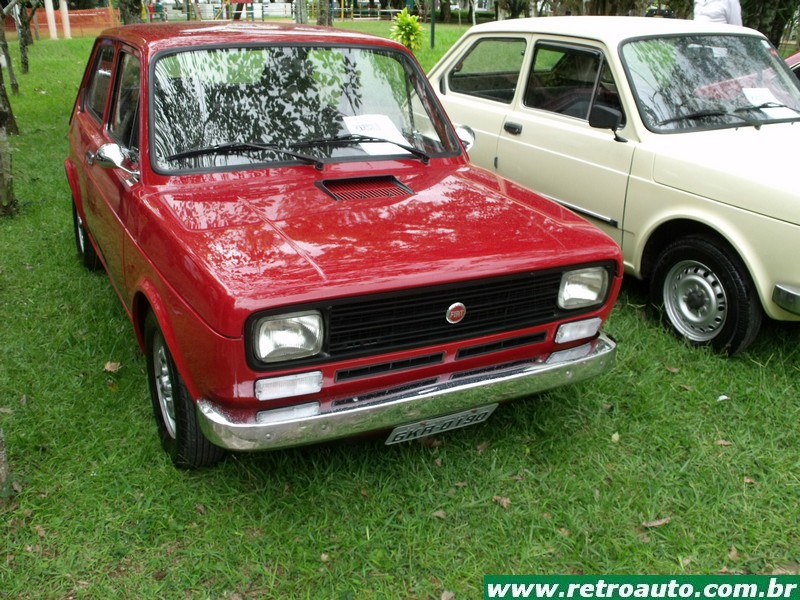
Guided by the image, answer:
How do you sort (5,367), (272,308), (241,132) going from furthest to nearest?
(5,367), (241,132), (272,308)

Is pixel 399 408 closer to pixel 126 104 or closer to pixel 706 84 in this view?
pixel 126 104

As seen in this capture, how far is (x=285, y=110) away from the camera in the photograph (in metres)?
3.57

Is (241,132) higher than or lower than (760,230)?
higher

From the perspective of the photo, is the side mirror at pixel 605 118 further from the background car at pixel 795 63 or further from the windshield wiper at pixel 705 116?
the background car at pixel 795 63

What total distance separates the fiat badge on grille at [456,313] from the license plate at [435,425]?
43cm

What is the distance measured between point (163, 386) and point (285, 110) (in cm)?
144

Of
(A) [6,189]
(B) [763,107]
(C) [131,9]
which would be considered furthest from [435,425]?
(C) [131,9]

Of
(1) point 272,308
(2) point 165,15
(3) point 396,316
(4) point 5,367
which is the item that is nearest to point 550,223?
(3) point 396,316

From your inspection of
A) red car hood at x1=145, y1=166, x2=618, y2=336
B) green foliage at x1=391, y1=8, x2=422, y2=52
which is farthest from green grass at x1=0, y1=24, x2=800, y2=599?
green foliage at x1=391, y1=8, x2=422, y2=52

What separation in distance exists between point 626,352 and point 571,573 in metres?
1.80

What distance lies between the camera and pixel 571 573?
2.85m

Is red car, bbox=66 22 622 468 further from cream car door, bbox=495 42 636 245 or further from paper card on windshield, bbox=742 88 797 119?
paper card on windshield, bbox=742 88 797 119

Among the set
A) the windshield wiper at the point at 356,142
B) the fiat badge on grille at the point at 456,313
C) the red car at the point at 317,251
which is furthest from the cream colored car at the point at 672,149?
the fiat badge on grille at the point at 456,313

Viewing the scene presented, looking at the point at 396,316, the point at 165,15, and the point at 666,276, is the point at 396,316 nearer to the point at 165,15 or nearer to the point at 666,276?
the point at 666,276
